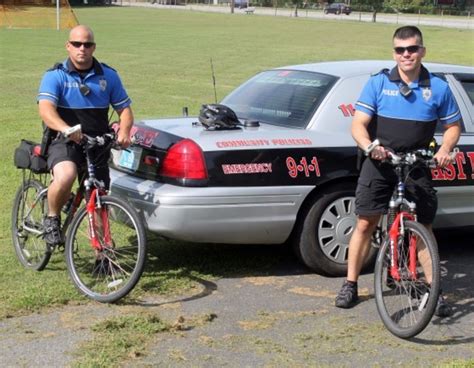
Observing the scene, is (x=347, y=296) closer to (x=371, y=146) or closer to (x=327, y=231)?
(x=327, y=231)

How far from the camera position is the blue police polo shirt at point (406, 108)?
4465 mm

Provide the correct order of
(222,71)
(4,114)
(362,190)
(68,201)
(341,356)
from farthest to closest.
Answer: (222,71), (4,114), (68,201), (362,190), (341,356)

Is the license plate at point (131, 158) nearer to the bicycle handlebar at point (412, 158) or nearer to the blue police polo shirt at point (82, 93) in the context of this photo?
the blue police polo shirt at point (82, 93)

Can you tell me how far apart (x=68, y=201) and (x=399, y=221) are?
2333 mm

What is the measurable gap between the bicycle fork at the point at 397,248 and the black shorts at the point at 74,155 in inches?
79.6

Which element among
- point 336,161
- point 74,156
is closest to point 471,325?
point 336,161

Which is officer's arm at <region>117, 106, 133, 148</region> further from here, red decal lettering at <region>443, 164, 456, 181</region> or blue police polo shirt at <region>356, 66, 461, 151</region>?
red decal lettering at <region>443, 164, 456, 181</region>

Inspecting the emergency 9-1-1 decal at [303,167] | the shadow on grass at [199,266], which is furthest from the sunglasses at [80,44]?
the shadow on grass at [199,266]

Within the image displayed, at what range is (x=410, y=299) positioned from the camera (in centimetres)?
450

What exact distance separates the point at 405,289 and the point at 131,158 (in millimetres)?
2252

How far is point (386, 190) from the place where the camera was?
466 cm

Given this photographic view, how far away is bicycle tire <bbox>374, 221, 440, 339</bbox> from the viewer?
4304mm

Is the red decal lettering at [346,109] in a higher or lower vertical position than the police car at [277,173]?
higher

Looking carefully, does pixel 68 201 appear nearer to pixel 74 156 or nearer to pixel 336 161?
pixel 74 156
